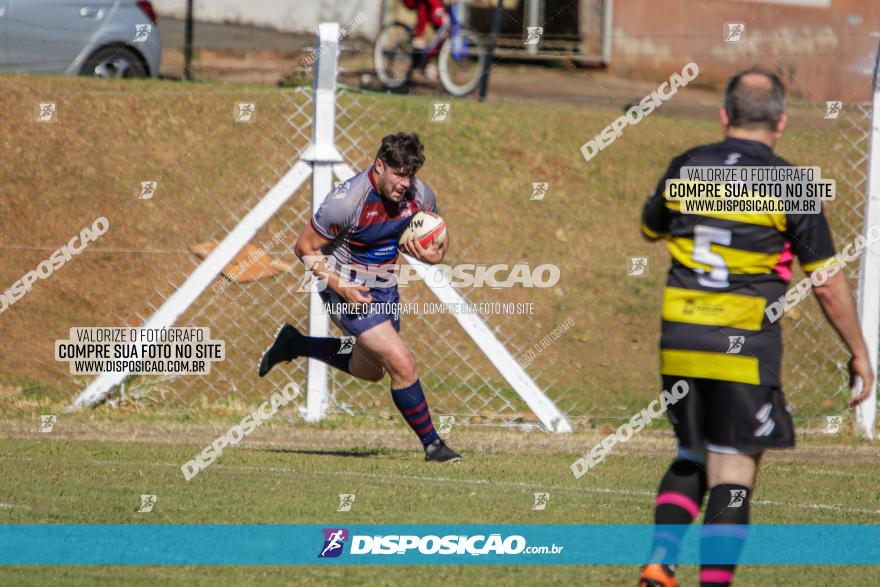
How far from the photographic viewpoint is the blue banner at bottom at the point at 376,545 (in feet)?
16.8

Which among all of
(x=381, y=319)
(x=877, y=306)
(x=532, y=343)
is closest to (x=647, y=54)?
(x=532, y=343)

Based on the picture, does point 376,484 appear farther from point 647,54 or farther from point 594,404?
point 647,54

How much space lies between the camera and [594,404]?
33.9 feet

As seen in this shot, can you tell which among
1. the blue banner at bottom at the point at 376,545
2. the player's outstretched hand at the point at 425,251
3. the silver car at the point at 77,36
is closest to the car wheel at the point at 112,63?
the silver car at the point at 77,36

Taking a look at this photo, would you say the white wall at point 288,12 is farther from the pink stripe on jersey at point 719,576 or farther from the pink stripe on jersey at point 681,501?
the pink stripe on jersey at point 719,576

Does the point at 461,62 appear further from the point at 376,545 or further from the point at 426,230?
the point at 376,545

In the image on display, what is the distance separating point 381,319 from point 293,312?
369 centimetres

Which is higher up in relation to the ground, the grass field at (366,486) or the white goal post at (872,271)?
the white goal post at (872,271)

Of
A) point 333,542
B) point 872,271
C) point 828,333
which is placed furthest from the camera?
point 828,333

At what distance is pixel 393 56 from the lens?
1647 cm

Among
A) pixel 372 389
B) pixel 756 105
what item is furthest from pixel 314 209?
pixel 756 105

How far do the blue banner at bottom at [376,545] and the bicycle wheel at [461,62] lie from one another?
10.5 meters

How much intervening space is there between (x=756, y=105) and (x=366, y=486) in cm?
321

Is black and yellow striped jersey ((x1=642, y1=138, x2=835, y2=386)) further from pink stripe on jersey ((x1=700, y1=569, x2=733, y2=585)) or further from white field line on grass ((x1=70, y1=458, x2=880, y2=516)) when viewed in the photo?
white field line on grass ((x1=70, y1=458, x2=880, y2=516))
